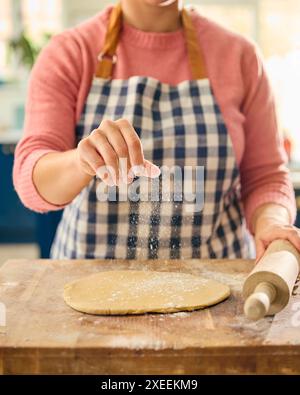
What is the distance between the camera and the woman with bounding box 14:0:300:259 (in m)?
1.25

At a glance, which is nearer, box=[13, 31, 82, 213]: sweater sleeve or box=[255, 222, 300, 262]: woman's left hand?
box=[255, 222, 300, 262]: woman's left hand

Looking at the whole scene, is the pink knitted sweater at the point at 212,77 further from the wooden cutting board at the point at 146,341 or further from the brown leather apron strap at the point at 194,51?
the wooden cutting board at the point at 146,341

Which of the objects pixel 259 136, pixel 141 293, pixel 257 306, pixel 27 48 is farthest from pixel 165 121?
pixel 27 48

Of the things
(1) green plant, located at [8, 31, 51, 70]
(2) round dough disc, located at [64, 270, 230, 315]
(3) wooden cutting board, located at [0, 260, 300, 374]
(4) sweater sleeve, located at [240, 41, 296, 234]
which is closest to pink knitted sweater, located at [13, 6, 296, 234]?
(4) sweater sleeve, located at [240, 41, 296, 234]

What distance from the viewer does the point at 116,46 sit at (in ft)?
4.36

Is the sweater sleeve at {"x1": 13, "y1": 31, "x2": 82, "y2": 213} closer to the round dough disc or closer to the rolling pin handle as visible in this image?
the round dough disc

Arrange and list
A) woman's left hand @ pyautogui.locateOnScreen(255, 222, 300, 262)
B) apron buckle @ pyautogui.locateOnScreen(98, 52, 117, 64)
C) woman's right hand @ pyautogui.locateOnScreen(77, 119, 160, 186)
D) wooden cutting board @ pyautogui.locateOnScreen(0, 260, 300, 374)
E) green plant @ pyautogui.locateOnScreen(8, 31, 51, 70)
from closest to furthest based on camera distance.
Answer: wooden cutting board @ pyautogui.locateOnScreen(0, 260, 300, 374), woman's right hand @ pyautogui.locateOnScreen(77, 119, 160, 186), woman's left hand @ pyautogui.locateOnScreen(255, 222, 300, 262), apron buckle @ pyautogui.locateOnScreen(98, 52, 117, 64), green plant @ pyautogui.locateOnScreen(8, 31, 51, 70)

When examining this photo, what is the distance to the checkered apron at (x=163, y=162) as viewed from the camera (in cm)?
127

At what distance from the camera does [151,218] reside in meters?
1.15

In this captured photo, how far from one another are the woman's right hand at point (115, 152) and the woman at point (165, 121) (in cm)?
27

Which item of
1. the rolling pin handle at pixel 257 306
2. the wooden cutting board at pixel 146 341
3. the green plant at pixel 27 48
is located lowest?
the wooden cutting board at pixel 146 341

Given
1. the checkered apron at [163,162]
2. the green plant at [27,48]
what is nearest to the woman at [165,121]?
the checkered apron at [163,162]

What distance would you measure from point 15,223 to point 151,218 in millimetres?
3042

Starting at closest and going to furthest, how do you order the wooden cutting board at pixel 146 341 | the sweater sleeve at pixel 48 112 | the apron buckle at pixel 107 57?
the wooden cutting board at pixel 146 341 < the sweater sleeve at pixel 48 112 < the apron buckle at pixel 107 57
